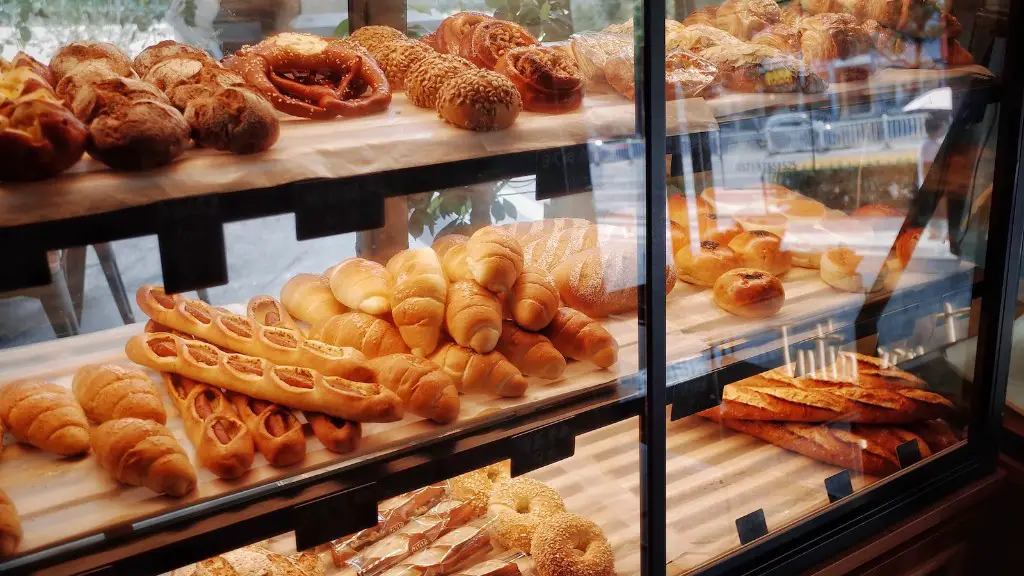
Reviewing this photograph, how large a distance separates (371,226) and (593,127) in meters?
0.43

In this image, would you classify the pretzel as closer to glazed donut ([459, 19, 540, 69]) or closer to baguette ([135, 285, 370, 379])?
glazed donut ([459, 19, 540, 69])

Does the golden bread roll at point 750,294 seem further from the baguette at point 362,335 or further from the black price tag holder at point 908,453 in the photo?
the baguette at point 362,335

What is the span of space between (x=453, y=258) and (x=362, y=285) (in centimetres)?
18

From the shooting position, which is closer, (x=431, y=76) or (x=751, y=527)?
(x=431, y=76)

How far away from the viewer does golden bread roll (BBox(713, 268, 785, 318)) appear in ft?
5.85

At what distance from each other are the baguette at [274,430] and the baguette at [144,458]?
106 mm

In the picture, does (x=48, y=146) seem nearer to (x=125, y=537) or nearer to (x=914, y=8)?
(x=125, y=537)

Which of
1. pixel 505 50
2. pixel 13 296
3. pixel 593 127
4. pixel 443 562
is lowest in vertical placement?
pixel 443 562

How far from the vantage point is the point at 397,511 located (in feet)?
5.39

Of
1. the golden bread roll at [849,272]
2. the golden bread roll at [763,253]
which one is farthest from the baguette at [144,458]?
the golden bread roll at [849,272]

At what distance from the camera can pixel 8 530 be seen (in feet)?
3.24

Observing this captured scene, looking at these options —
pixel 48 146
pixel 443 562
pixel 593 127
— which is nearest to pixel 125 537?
pixel 48 146

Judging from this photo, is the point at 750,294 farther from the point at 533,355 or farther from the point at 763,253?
the point at 533,355

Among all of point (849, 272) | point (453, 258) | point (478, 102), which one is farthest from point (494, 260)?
point (849, 272)
